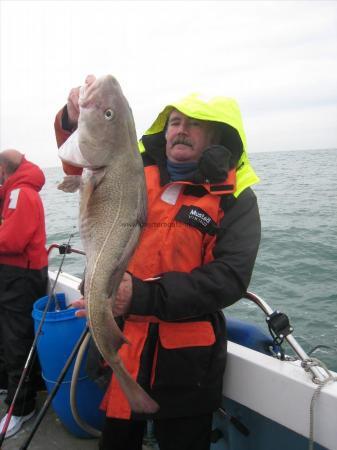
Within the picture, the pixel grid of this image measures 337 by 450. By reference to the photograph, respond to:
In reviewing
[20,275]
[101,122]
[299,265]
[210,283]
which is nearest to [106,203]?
[101,122]

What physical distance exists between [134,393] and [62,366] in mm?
1716

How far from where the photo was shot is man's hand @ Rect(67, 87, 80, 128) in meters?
2.23

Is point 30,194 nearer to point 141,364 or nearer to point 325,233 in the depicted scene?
point 141,364

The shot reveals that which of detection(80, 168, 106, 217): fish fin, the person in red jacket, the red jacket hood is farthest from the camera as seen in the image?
the red jacket hood

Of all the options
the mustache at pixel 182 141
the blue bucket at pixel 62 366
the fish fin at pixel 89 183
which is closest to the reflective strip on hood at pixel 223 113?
the mustache at pixel 182 141

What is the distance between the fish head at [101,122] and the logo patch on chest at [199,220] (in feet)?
1.98

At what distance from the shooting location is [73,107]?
2281 mm

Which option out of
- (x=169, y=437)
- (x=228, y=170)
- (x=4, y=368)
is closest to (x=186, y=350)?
(x=169, y=437)

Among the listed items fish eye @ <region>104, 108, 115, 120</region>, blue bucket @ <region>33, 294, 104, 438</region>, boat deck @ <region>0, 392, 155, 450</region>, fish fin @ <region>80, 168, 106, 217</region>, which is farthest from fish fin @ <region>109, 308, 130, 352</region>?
boat deck @ <region>0, 392, 155, 450</region>

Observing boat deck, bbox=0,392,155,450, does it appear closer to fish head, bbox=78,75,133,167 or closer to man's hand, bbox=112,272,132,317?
man's hand, bbox=112,272,132,317

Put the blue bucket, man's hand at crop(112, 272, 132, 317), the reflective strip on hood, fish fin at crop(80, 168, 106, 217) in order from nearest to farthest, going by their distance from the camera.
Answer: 1. fish fin at crop(80, 168, 106, 217)
2. man's hand at crop(112, 272, 132, 317)
3. the reflective strip on hood
4. the blue bucket

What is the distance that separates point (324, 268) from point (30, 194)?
7.72 metres

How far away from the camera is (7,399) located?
4.04m

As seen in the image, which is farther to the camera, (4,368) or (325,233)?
(325,233)
